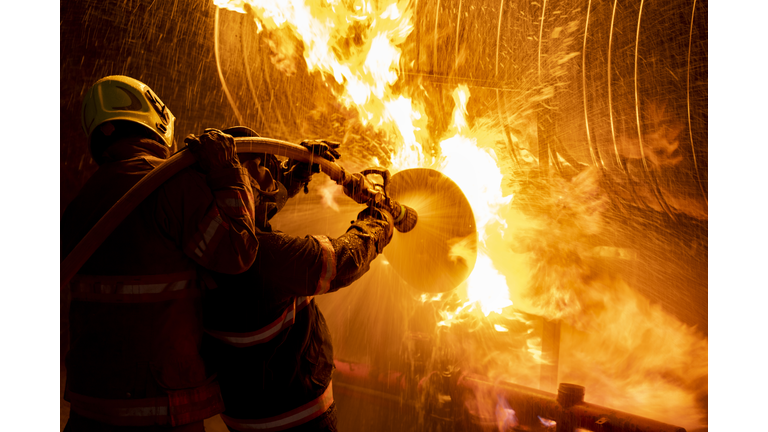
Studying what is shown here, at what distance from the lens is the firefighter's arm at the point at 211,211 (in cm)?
147

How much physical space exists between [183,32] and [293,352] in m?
2.20

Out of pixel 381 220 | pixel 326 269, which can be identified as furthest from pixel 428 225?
pixel 326 269

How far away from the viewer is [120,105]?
1.67 meters

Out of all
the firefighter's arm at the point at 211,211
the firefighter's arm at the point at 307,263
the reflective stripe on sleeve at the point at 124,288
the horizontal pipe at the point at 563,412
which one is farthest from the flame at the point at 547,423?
the reflective stripe on sleeve at the point at 124,288

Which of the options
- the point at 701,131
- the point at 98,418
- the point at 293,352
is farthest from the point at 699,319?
the point at 98,418

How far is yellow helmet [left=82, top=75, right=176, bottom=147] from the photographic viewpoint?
1.66 meters

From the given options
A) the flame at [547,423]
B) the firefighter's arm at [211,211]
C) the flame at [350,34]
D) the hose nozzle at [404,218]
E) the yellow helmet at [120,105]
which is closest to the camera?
the firefighter's arm at [211,211]

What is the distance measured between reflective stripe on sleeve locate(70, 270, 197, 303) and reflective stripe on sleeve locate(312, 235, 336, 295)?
19.9 inches

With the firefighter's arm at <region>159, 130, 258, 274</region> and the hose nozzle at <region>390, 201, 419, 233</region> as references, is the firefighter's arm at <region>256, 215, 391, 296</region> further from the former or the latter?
the hose nozzle at <region>390, 201, 419, 233</region>

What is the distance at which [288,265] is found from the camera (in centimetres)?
169

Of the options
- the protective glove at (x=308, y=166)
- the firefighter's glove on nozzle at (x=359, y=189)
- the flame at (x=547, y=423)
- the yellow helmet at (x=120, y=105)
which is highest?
the yellow helmet at (x=120, y=105)

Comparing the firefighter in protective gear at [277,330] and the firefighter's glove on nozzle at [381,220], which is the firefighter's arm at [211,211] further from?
the firefighter's glove on nozzle at [381,220]

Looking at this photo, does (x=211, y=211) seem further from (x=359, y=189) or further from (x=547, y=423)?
(x=547, y=423)

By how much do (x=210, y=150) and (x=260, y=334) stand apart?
721 mm
